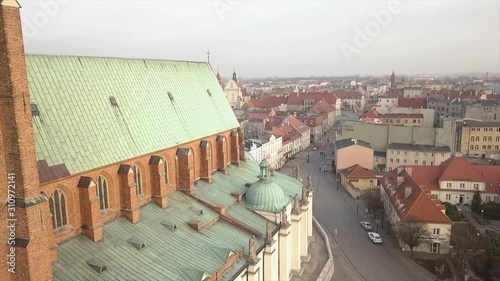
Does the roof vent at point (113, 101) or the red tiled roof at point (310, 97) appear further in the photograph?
the red tiled roof at point (310, 97)

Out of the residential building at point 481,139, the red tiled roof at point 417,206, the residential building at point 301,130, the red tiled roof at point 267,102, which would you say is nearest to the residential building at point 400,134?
the residential building at point 481,139

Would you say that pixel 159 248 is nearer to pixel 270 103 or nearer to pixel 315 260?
pixel 315 260

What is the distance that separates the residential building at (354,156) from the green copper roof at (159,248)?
→ 152 feet

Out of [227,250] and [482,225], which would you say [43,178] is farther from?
[482,225]

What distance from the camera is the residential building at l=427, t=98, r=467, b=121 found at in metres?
114

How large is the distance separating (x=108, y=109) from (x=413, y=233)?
3129 cm

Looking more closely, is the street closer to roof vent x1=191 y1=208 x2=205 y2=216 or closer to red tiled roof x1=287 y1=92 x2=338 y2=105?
roof vent x1=191 y1=208 x2=205 y2=216

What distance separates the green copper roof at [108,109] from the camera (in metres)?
21.1

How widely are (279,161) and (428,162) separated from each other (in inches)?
1073

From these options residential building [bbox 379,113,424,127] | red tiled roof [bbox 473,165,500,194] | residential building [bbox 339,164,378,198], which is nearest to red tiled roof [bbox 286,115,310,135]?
residential building [bbox 379,113,424,127]

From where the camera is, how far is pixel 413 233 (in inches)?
1617

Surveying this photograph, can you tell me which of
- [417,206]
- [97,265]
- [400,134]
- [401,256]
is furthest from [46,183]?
[400,134]

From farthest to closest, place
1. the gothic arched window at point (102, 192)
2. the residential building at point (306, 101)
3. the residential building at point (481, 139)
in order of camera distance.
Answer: the residential building at point (306, 101) → the residential building at point (481, 139) → the gothic arched window at point (102, 192)

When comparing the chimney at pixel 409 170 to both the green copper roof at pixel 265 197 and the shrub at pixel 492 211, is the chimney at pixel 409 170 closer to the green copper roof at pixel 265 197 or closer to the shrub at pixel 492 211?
the shrub at pixel 492 211
